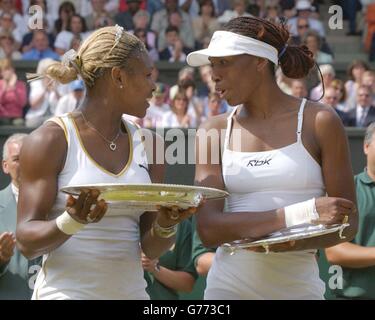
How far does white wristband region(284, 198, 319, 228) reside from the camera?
3.44 m

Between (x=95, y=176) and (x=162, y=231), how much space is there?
296 millimetres

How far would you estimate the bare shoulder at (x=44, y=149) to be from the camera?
3.50 m

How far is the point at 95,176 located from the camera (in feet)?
11.6

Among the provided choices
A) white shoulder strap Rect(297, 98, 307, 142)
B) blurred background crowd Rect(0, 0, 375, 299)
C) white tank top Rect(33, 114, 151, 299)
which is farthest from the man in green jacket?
blurred background crowd Rect(0, 0, 375, 299)

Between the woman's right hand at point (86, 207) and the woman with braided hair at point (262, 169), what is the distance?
1.72ft

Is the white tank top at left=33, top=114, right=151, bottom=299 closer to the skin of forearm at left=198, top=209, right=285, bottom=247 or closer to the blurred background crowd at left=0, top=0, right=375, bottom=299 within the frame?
the skin of forearm at left=198, top=209, right=285, bottom=247

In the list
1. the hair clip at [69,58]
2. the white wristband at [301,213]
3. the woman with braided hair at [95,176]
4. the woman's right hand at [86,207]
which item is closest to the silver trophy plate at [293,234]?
the white wristband at [301,213]

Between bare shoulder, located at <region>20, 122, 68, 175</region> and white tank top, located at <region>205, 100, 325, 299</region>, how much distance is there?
605mm

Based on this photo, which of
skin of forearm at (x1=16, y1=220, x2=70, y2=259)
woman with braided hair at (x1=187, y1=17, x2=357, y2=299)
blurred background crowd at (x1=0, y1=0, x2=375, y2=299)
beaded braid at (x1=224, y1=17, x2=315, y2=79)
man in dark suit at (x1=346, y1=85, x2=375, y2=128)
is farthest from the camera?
blurred background crowd at (x1=0, y1=0, x2=375, y2=299)

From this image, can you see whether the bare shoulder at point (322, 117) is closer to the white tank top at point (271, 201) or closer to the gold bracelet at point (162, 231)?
the white tank top at point (271, 201)

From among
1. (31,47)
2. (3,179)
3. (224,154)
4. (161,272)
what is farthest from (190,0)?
(224,154)

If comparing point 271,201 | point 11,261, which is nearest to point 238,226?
point 271,201

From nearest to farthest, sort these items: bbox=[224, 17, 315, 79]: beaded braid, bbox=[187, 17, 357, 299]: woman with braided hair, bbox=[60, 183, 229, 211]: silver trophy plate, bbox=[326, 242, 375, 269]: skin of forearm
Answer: bbox=[60, 183, 229, 211]: silver trophy plate
bbox=[187, 17, 357, 299]: woman with braided hair
bbox=[224, 17, 315, 79]: beaded braid
bbox=[326, 242, 375, 269]: skin of forearm

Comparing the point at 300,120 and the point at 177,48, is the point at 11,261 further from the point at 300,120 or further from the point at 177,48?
the point at 177,48
